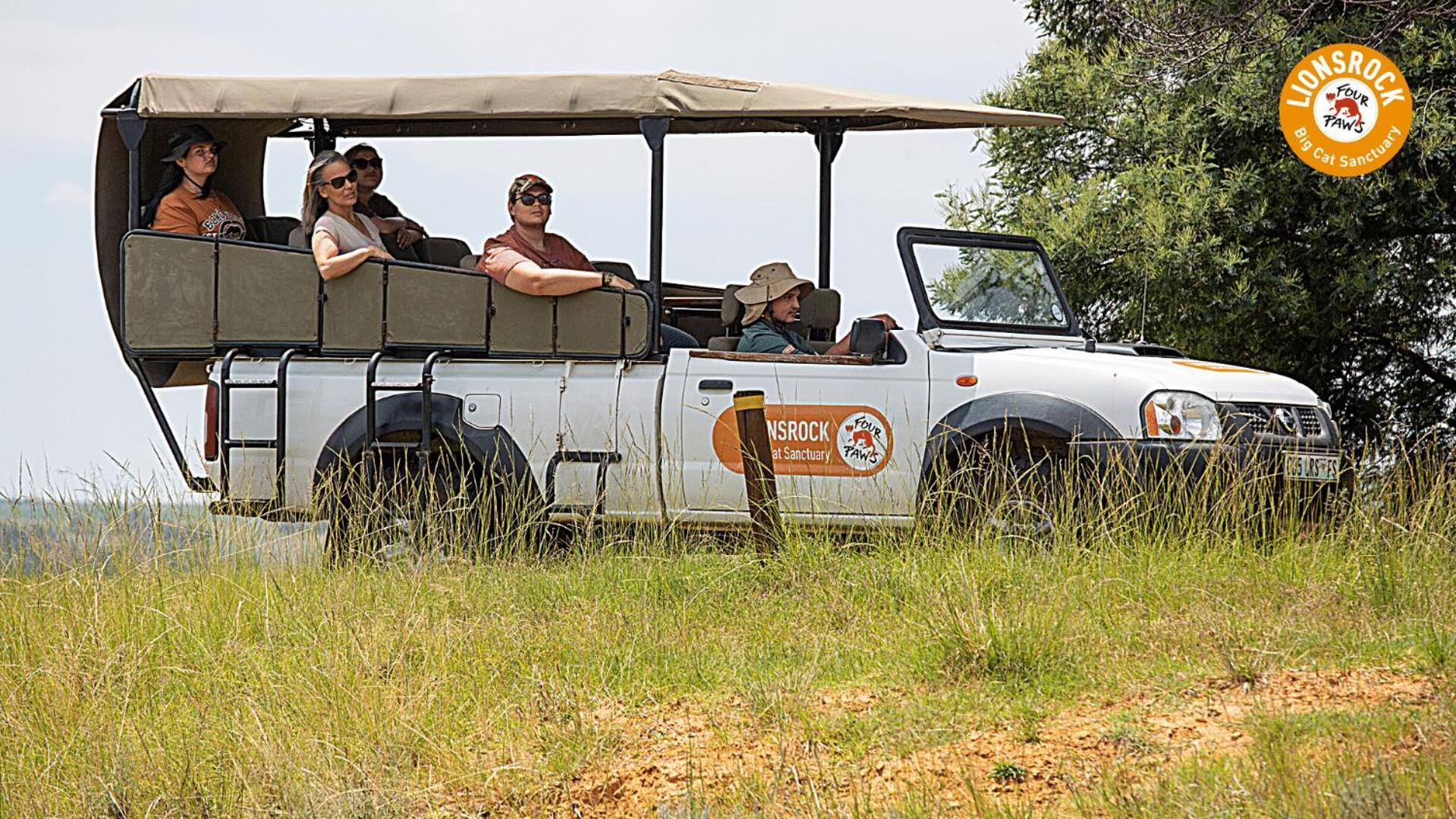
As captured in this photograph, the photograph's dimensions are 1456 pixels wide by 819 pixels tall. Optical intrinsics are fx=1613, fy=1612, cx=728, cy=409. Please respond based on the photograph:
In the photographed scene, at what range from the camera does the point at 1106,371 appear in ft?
25.8

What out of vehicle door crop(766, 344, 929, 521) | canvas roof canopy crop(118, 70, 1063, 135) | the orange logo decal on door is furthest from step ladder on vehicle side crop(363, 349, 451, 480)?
vehicle door crop(766, 344, 929, 521)

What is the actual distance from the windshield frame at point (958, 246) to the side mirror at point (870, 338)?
1.73 feet

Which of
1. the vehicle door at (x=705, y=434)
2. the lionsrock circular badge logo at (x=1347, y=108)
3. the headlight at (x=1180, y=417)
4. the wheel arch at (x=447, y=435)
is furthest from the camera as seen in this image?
the lionsrock circular badge logo at (x=1347, y=108)

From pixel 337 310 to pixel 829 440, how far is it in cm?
279

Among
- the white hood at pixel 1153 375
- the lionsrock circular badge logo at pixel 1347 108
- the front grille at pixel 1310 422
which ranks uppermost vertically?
the lionsrock circular badge logo at pixel 1347 108

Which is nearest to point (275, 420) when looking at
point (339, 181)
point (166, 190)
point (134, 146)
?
point (339, 181)

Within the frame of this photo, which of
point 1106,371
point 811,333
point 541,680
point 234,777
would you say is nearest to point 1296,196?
point 811,333

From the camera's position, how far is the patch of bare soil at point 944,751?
15.4ft

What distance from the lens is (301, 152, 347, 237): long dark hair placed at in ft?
29.4

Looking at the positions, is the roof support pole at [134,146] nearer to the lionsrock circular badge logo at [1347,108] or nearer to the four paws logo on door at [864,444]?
the four paws logo on door at [864,444]

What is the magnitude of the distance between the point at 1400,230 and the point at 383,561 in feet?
34.4

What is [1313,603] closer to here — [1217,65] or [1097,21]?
[1217,65]

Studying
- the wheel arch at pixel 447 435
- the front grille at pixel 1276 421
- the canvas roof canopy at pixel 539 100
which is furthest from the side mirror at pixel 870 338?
the wheel arch at pixel 447 435

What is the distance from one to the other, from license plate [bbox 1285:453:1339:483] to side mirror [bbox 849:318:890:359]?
2.01m
